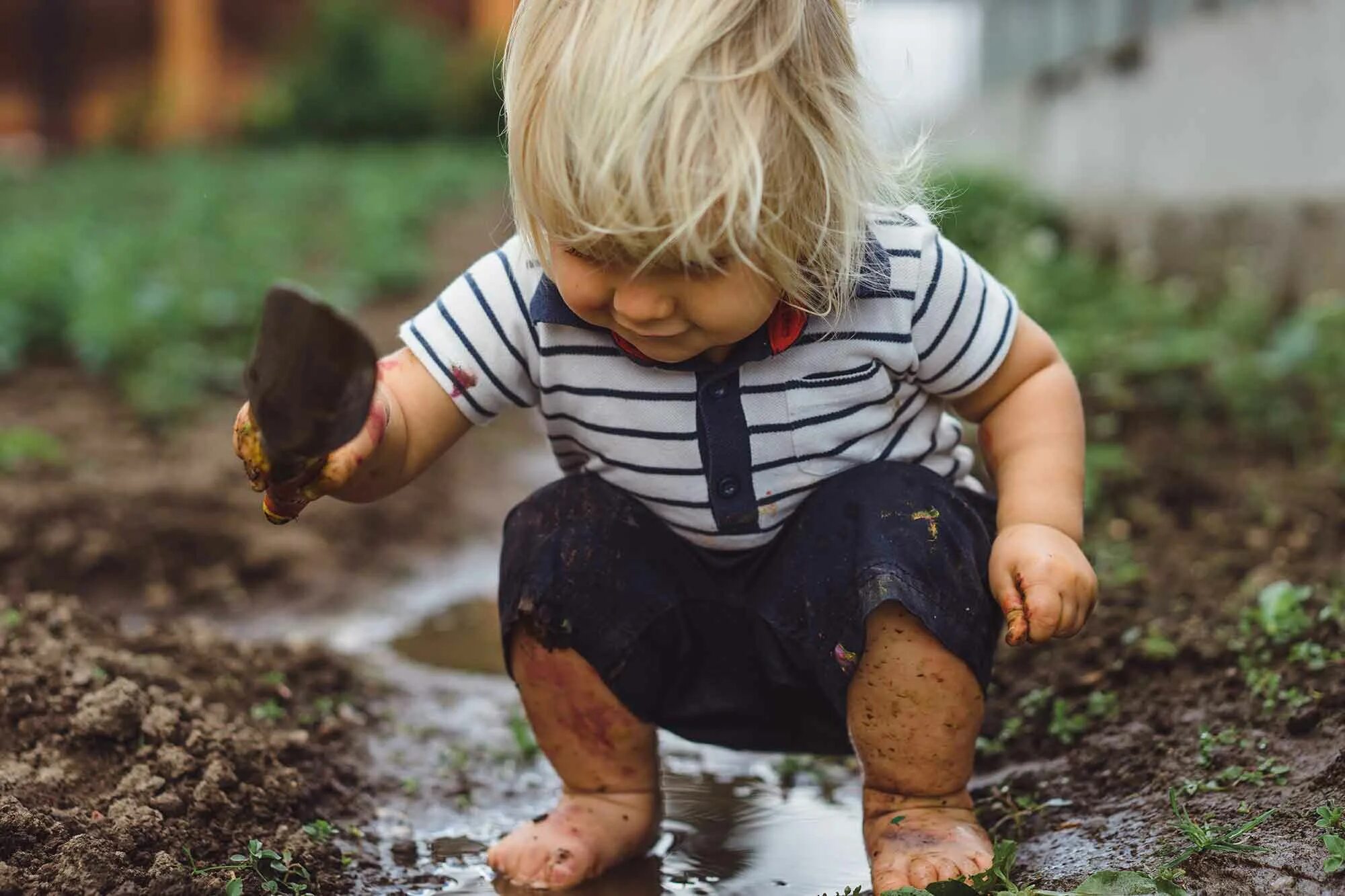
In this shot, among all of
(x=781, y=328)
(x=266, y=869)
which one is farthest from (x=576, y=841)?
(x=781, y=328)

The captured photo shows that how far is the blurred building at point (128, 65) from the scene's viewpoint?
20.0m

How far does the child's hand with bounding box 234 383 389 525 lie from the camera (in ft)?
5.46

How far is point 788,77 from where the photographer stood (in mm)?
1676

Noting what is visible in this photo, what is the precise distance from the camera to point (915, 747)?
1.82 m

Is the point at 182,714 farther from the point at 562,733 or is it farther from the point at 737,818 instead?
the point at 737,818

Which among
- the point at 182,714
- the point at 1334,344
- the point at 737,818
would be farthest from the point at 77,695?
the point at 1334,344

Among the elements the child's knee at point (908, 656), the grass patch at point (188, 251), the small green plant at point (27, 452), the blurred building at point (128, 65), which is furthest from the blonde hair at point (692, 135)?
the blurred building at point (128, 65)

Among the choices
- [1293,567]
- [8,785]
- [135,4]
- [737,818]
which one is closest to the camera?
[8,785]

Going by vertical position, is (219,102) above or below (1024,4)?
above

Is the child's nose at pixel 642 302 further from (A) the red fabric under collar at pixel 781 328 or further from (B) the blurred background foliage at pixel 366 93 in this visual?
(B) the blurred background foliage at pixel 366 93

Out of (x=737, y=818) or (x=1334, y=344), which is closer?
(x=737, y=818)

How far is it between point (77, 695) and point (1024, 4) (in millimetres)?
8281

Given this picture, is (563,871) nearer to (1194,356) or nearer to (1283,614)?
(1283,614)

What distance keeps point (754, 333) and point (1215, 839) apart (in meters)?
0.79
